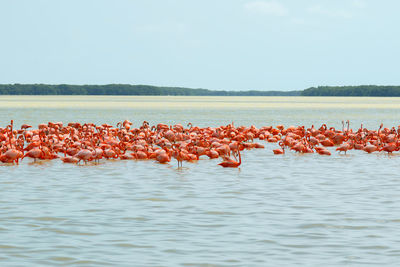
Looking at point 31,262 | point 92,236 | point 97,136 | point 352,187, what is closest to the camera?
point 31,262

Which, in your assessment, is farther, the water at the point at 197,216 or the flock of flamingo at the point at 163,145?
the flock of flamingo at the point at 163,145

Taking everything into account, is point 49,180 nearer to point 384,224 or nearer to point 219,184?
point 219,184

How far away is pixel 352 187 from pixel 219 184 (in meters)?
2.83

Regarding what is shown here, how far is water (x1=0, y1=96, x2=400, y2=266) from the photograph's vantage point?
352 inches

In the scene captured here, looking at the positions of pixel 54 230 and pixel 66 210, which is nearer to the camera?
pixel 54 230

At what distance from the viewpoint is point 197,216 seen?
450 inches

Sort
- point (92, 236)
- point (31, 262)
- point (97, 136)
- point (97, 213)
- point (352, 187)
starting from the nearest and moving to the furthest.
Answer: point (31, 262)
point (92, 236)
point (97, 213)
point (352, 187)
point (97, 136)

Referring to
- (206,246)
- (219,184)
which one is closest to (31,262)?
(206,246)

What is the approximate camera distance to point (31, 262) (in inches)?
336

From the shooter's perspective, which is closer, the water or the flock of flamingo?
the water

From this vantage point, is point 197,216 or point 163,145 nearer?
point 197,216

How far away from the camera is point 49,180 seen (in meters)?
15.8

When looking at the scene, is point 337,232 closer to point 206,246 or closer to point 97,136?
point 206,246

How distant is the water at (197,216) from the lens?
894 centimetres
